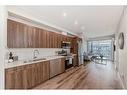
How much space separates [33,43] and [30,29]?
1.62ft

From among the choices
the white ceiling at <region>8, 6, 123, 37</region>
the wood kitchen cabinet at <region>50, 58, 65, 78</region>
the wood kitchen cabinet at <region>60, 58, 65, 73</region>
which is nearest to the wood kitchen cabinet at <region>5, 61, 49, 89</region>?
the wood kitchen cabinet at <region>50, 58, 65, 78</region>

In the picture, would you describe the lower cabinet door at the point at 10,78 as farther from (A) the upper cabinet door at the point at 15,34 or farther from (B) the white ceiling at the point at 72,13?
(B) the white ceiling at the point at 72,13

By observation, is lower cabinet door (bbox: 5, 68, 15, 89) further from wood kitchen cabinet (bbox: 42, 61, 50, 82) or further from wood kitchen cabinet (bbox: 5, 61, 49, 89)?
wood kitchen cabinet (bbox: 42, 61, 50, 82)

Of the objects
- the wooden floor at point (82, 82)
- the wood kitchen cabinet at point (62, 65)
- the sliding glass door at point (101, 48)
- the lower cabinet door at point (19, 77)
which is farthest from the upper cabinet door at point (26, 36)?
the sliding glass door at point (101, 48)

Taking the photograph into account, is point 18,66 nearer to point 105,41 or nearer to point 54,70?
point 54,70

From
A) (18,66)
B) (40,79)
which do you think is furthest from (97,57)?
(18,66)

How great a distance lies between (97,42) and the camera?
13.4 metres

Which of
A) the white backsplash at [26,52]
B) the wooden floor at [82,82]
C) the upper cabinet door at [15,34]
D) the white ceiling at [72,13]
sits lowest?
the wooden floor at [82,82]

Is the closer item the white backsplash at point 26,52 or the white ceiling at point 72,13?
the white ceiling at point 72,13

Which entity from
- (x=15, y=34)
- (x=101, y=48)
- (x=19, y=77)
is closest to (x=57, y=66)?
(x=19, y=77)

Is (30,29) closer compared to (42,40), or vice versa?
(30,29)

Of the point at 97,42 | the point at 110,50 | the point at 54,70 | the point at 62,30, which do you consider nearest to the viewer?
the point at 54,70

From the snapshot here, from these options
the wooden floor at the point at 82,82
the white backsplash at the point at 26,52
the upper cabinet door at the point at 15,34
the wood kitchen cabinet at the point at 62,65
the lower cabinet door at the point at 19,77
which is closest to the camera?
the lower cabinet door at the point at 19,77
